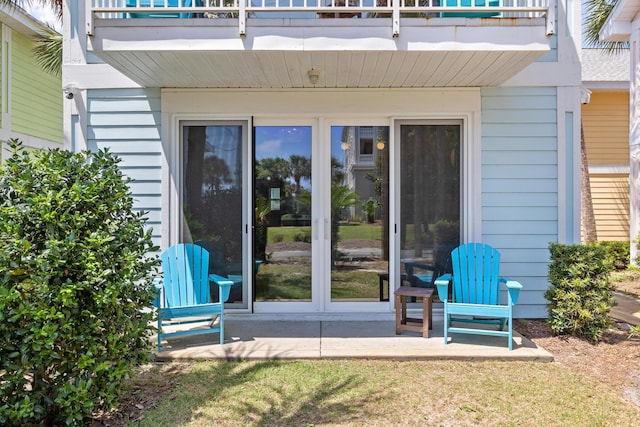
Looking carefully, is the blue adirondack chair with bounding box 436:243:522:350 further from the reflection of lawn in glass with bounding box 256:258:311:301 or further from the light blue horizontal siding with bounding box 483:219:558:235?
the reflection of lawn in glass with bounding box 256:258:311:301

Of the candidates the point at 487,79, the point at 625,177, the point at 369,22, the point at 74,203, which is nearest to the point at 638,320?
the point at 487,79

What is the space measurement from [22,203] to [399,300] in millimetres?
2961

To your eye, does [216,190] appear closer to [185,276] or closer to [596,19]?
[185,276]

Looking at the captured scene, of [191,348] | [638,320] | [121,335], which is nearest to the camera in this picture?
[121,335]

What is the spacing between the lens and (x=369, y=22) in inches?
132

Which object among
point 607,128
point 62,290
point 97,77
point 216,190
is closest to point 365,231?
point 216,190

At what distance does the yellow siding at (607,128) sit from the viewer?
9.33 m

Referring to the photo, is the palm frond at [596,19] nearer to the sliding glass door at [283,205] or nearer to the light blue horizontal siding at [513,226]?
the light blue horizontal siding at [513,226]

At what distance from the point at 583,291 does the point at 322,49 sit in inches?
119

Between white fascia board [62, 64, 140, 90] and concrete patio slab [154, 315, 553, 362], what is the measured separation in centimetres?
265

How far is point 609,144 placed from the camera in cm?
933

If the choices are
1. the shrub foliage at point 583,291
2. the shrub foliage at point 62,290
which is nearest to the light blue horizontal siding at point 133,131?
the shrub foliage at point 62,290

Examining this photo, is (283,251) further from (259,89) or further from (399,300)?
(259,89)

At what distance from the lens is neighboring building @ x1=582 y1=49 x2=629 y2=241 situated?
9.20m
